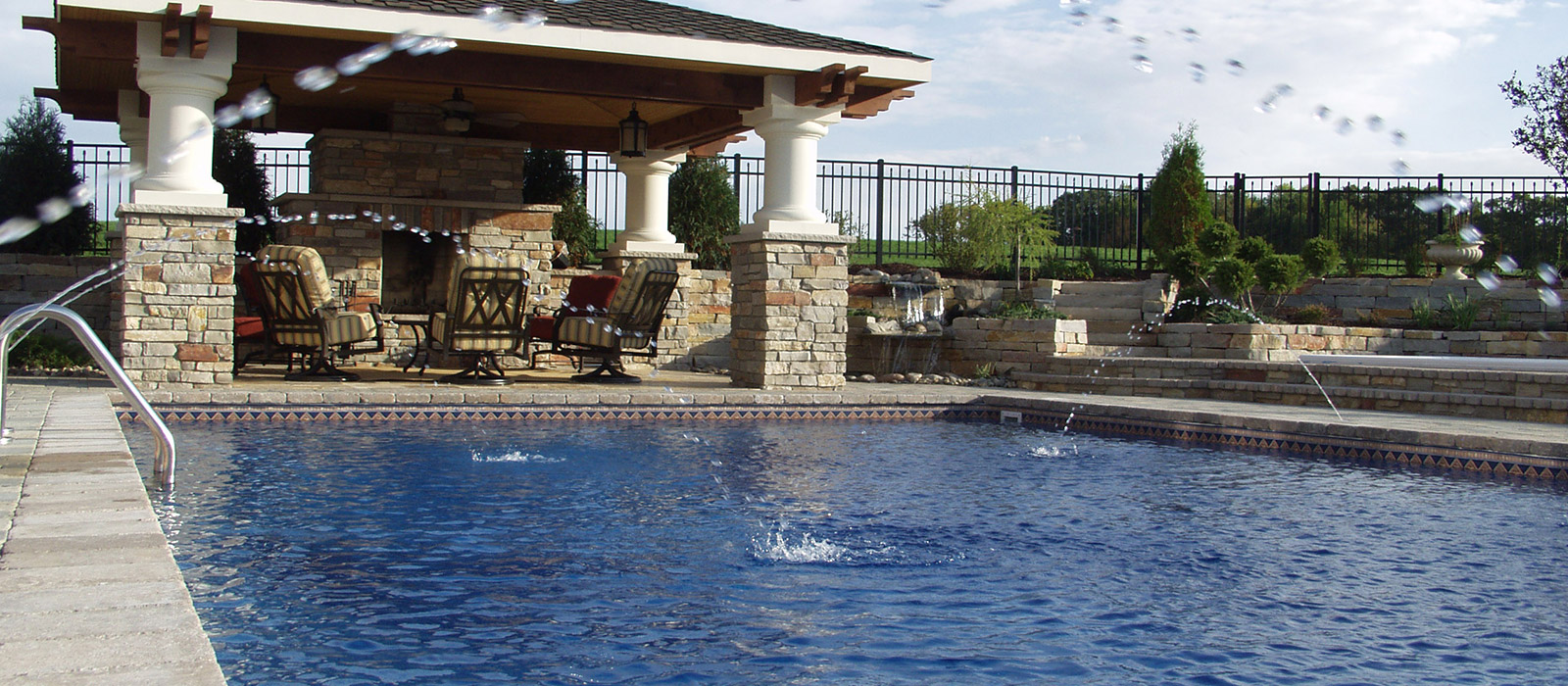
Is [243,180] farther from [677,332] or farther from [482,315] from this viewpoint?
[482,315]

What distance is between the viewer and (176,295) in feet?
29.8

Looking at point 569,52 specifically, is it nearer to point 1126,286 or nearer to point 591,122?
point 591,122

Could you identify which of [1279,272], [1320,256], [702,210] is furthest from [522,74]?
[1320,256]

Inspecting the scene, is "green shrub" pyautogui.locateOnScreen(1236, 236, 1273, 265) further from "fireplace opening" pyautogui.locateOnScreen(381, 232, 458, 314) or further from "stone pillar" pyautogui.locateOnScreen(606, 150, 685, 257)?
"fireplace opening" pyautogui.locateOnScreen(381, 232, 458, 314)

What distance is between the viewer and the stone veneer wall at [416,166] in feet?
43.7

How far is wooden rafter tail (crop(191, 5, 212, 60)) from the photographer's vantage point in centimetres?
857

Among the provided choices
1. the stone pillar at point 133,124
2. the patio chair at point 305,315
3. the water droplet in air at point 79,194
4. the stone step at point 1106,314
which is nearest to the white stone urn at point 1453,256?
the stone step at point 1106,314

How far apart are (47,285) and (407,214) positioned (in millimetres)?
3729

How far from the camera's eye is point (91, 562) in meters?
2.93

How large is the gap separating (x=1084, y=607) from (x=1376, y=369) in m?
7.84

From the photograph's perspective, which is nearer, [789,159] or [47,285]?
[789,159]

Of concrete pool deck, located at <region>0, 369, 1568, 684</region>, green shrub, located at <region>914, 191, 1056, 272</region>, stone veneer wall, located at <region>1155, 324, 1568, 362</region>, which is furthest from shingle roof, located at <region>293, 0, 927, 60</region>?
green shrub, located at <region>914, 191, 1056, 272</region>

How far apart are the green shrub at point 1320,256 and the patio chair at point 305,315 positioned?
35.4ft

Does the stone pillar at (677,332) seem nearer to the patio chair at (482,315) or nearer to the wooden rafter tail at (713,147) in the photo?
the wooden rafter tail at (713,147)
